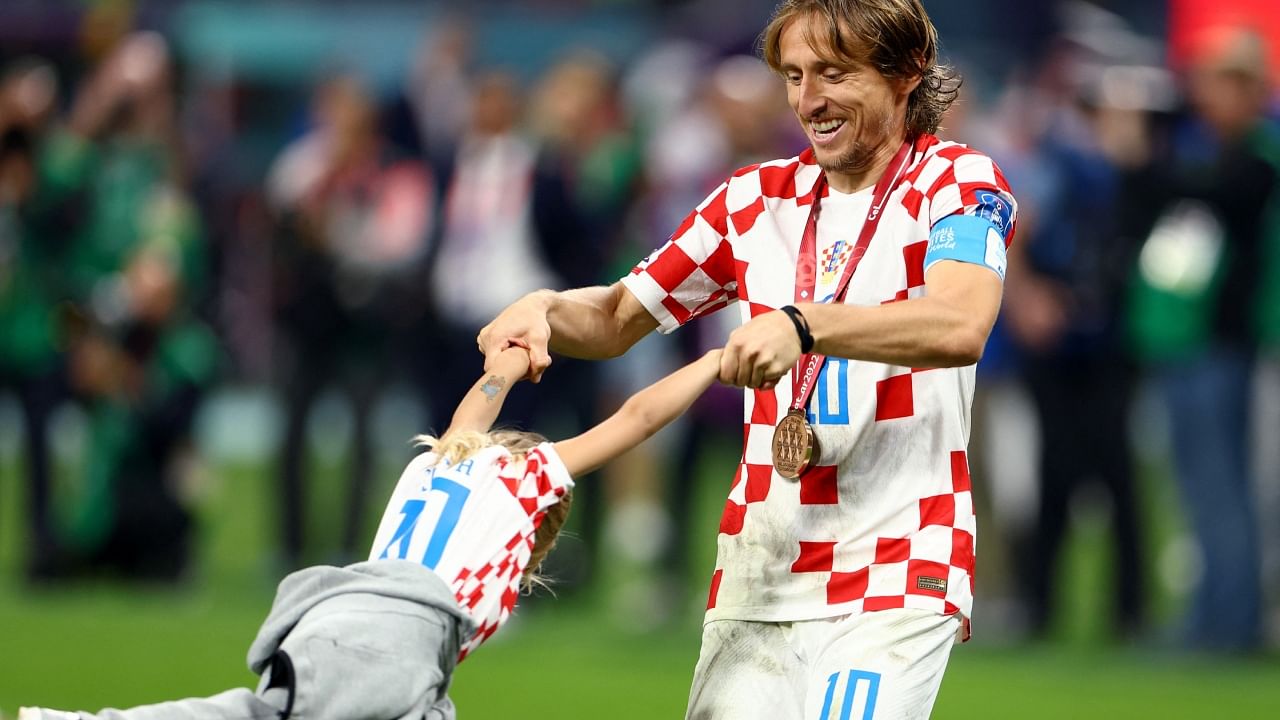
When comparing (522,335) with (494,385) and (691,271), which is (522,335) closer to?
(494,385)

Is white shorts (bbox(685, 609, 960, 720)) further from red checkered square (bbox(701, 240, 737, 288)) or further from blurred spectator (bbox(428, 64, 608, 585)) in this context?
blurred spectator (bbox(428, 64, 608, 585))

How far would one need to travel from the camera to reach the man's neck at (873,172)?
4.52m

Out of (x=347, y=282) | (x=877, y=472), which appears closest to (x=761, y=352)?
(x=877, y=472)

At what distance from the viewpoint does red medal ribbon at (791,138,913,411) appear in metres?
4.46

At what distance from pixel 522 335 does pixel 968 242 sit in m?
1.12

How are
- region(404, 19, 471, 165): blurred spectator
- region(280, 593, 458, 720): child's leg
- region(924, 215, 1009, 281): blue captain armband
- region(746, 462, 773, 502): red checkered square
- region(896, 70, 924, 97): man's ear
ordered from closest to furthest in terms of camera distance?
region(280, 593, 458, 720): child's leg → region(924, 215, 1009, 281): blue captain armband → region(896, 70, 924, 97): man's ear → region(746, 462, 773, 502): red checkered square → region(404, 19, 471, 165): blurred spectator

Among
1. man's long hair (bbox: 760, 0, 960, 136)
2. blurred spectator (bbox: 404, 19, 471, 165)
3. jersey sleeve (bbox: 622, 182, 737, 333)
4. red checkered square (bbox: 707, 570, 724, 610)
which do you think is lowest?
red checkered square (bbox: 707, 570, 724, 610)

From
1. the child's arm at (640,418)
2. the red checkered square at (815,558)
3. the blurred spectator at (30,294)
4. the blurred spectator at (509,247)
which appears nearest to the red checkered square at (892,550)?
the red checkered square at (815,558)

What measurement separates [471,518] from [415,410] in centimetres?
1479

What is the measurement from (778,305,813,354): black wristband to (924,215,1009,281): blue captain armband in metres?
0.45

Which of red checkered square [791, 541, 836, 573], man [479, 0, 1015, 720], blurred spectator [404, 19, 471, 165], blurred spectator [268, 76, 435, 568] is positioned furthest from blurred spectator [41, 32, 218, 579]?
red checkered square [791, 541, 836, 573]

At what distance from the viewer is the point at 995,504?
10.6 meters

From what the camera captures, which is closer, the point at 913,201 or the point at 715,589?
the point at 913,201

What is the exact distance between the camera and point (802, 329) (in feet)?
12.8
